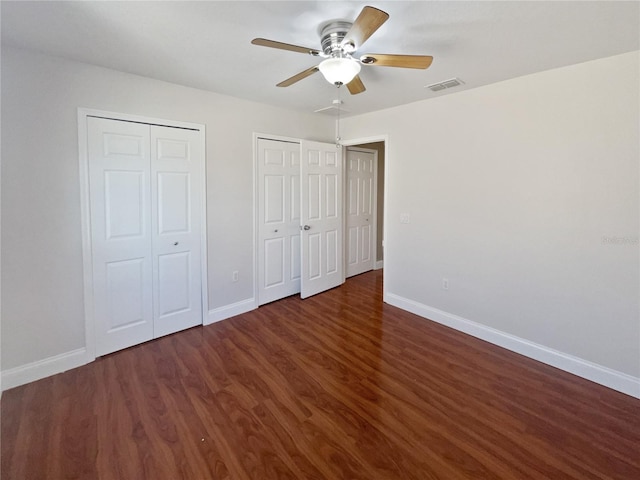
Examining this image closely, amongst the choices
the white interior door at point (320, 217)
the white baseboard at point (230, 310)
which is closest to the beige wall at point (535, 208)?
the white interior door at point (320, 217)

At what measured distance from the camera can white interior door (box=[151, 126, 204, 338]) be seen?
2857 millimetres

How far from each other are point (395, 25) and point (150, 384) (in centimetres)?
303

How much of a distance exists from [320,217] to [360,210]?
1.16 metres

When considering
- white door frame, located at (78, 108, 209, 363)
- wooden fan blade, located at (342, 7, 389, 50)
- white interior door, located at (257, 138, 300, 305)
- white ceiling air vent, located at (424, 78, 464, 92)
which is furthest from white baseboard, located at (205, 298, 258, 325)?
white ceiling air vent, located at (424, 78, 464, 92)

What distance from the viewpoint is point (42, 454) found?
65.7 inches

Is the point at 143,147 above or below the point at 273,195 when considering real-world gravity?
above

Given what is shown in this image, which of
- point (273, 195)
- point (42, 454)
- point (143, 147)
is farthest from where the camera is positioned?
point (273, 195)

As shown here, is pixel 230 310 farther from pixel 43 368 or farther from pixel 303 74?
pixel 303 74

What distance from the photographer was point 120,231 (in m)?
2.67

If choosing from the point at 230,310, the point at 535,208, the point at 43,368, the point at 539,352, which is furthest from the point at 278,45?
the point at 539,352

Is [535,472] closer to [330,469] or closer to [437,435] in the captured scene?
[437,435]

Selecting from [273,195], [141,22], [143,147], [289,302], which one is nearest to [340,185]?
[273,195]

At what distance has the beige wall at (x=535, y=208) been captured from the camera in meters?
2.20

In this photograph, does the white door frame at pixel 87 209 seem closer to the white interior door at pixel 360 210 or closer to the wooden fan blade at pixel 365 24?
the wooden fan blade at pixel 365 24
